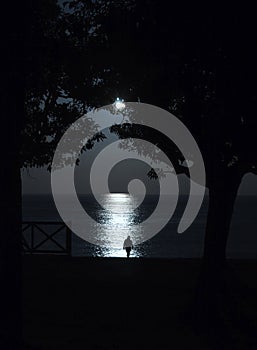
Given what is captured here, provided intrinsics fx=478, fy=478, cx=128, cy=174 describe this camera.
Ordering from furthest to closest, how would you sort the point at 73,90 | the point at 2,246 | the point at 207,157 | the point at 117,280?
the point at 117,280, the point at 73,90, the point at 207,157, the point at 2,246

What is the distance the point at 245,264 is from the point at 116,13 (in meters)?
10.6

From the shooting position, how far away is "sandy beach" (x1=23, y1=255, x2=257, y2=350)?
8.86 metres

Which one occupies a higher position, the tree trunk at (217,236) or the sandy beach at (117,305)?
the tree trunk at (217,236)

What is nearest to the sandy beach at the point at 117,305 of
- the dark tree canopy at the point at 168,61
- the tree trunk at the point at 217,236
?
the tree trunk at the point at 217,236

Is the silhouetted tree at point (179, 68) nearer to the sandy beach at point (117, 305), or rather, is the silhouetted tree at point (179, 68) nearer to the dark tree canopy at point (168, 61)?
the dark tree canopy at point (168, 61)

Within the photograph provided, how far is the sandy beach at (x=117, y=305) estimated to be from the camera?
886cm

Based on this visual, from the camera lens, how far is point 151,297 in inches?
475

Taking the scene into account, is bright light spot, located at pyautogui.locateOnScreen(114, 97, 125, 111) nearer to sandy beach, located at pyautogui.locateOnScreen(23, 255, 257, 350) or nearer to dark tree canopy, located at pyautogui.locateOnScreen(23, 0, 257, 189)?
dark tree canopy, located at pyautogui.locateOnScreen(23, 0, 257, 189)

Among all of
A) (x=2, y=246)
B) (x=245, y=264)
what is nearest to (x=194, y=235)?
(x=245, y=264)

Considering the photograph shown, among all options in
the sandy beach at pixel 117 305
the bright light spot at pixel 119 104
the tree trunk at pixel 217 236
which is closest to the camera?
the sandy beach at pixel 117 305

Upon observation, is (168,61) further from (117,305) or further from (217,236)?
(117,305)

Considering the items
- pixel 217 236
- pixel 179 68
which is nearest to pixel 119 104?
pixel 179 68

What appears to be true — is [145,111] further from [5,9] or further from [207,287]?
[5,9]

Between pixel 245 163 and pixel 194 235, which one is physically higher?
pixel 245 163
